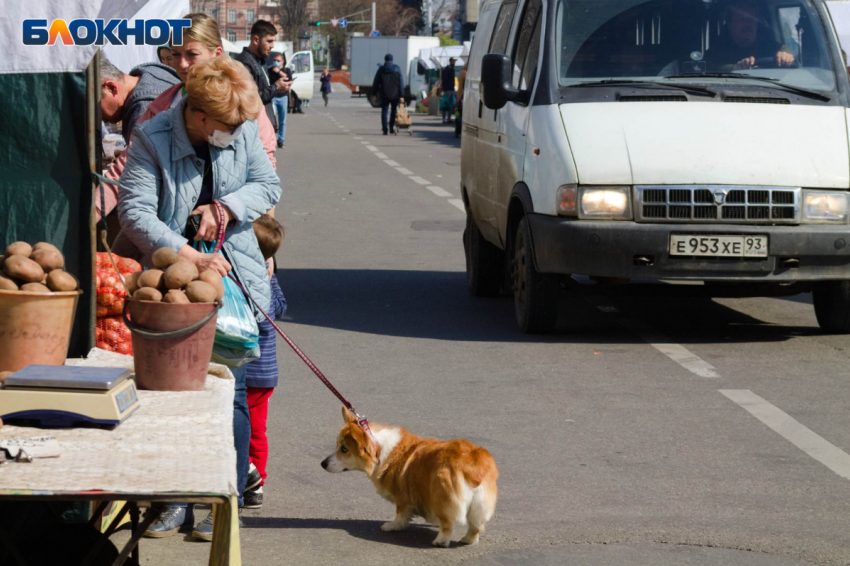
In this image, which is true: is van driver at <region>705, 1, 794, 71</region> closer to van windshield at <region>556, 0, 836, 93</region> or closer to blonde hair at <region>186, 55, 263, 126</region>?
van windshield at <region>556, 0, 836, 93</region>

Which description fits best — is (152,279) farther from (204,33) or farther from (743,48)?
(743,48)

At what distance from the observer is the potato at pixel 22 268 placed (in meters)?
3.56

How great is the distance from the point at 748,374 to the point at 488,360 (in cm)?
150

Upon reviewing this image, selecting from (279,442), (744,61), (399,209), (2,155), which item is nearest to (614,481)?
(279,442)

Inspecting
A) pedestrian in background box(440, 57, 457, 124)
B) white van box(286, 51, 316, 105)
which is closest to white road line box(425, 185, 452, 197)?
pedestrian in background box(440, 57, 457, 124)

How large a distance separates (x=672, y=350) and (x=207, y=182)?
174 inches

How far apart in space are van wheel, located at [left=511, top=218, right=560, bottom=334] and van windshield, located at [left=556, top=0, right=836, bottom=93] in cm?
107

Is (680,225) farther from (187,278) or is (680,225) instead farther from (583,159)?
(187,278)

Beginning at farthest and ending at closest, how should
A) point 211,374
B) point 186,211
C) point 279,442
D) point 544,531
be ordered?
1. point 279,442
2. point 544,531
3. point 186,211
4. point 211,374

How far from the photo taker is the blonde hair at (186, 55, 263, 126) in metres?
4.20

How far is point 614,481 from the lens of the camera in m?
5.53

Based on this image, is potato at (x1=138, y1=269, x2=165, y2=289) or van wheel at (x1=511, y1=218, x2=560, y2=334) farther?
van wheel at (x1=511, y1=218, x2=560, y2=334)

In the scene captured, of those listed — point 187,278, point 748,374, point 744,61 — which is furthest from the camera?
point 744,61

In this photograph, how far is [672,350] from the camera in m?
8.29
